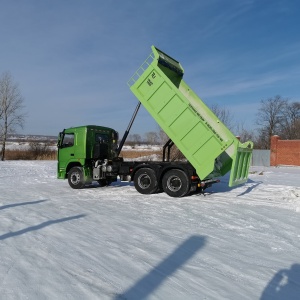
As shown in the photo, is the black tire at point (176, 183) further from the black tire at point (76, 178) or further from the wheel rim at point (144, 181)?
the black tire at point (76, 178)

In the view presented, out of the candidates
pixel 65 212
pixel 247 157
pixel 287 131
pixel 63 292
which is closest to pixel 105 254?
pixel 63 292

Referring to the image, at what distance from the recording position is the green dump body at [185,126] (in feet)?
32.4

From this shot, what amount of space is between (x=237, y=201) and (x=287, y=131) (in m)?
59.9

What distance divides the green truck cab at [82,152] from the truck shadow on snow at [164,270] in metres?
7.59

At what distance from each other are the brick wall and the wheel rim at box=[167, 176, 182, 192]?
30.1m

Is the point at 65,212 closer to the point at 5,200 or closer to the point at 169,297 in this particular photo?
the point at 5,200

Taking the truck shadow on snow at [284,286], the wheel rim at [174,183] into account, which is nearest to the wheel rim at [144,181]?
the wheel rim at [174,183]

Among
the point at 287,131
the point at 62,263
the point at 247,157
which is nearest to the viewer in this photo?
the point at 62,263

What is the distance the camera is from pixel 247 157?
11125mm

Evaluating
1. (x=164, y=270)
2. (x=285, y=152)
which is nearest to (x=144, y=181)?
(x=164, y=270)

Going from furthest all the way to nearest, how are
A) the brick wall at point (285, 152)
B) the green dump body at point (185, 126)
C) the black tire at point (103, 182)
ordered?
the brick wall at point (285, 152)
the black tire at point (103, 182)
the green dump body at point (185, 126)

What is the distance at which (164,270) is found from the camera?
4.56 m

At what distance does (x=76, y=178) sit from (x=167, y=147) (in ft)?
12.5

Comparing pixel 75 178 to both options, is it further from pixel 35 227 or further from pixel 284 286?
pixel 284 286
